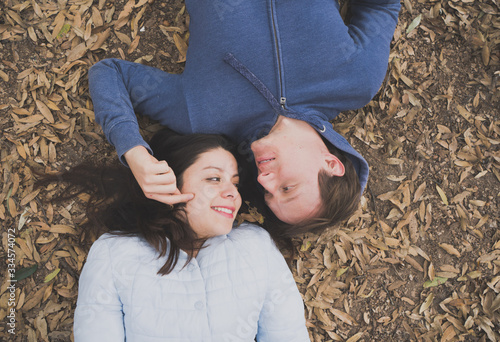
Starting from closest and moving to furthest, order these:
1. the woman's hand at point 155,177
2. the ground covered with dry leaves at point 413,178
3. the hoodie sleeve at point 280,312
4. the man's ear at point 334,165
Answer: the woman's hand at point 155,177
the man's ear at point 334,165
the hoodie sleeve at point 280,312
the ground covered with dry leaves at point 413,178

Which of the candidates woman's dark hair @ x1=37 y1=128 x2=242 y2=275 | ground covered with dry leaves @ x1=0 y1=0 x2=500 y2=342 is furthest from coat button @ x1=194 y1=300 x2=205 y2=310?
ground covered with dry leaves @ x1=0 y1=0 x2=500 y2=342

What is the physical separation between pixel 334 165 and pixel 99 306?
1813mm

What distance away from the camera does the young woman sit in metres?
2.48

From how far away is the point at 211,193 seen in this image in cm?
249

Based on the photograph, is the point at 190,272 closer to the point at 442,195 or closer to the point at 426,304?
the point at 426,304

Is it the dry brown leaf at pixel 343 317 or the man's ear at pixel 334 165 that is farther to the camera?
the dry brown leaf at pixel 343 317

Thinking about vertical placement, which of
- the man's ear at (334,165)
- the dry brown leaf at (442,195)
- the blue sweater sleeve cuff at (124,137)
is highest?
the blue sweater sleeve cuff at (124,137)

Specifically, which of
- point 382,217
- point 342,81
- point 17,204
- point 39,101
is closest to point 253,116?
point 342,81

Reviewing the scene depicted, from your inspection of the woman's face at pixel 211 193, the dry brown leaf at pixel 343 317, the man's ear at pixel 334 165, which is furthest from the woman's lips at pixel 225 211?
the dry brown leaf at pixel 343 317

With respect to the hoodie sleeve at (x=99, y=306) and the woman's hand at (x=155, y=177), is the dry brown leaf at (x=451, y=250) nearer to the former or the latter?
the woman's hand at (x=155, y=177)

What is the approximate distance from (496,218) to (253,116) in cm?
232

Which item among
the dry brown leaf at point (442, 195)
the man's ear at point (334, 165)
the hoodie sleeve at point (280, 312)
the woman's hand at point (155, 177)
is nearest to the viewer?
the woman's hand at point (155, 177)

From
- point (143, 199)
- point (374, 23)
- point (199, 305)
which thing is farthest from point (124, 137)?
point (374, 23)

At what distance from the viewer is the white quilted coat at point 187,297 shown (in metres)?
2.47
